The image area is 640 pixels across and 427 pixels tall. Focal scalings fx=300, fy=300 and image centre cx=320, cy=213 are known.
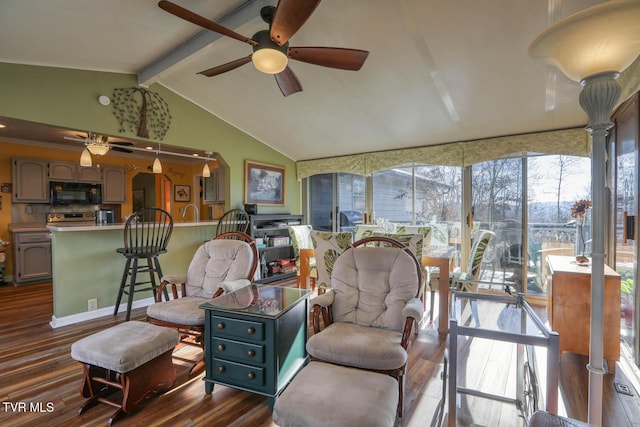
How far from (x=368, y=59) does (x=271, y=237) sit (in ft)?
11.4

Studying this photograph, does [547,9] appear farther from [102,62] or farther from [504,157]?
[102,62]

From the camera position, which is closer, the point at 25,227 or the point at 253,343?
the point at 253,343

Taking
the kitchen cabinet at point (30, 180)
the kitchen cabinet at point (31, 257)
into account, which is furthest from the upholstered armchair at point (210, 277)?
the kitchen cabinet at point (30, 180)

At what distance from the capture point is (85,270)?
3.43m

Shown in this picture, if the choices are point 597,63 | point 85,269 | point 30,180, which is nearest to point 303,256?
point 85,269

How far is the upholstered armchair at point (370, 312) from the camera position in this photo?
5.65 ft

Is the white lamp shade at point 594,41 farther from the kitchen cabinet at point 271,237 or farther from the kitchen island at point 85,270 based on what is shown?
the kitchen cabinet at point 271,237

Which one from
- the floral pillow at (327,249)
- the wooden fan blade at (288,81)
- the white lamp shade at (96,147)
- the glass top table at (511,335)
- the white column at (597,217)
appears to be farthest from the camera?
the white lamp shade at (96,147)

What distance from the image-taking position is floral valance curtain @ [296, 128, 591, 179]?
376 cm

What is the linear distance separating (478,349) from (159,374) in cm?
259

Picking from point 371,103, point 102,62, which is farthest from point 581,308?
point 102,62

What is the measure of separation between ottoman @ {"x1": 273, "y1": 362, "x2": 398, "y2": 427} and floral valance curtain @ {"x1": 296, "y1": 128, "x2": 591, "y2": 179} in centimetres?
385

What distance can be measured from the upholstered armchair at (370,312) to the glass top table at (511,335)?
12.3 inches

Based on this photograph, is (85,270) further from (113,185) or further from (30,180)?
(113,185)
